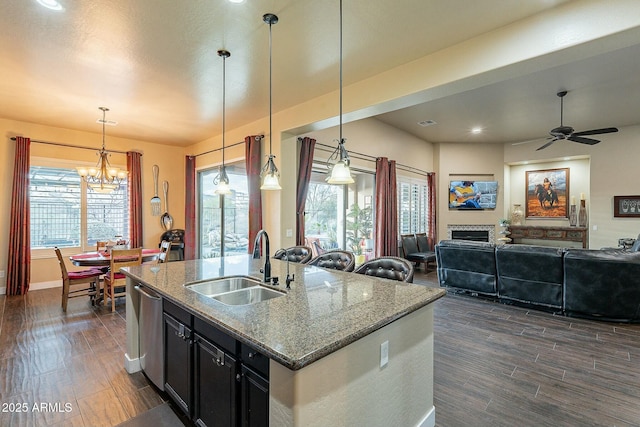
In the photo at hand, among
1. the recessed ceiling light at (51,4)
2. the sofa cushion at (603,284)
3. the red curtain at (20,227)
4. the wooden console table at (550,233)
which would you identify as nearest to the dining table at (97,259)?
the red curtain at (20,227)

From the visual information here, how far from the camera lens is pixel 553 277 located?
4270 millimetres

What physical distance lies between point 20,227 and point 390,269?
6494 millimetres

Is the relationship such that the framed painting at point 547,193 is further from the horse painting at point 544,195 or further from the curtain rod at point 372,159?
the curtain rod at point 372,159

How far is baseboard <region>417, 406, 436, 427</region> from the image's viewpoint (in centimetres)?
199

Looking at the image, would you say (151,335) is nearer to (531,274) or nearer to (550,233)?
(531,274)

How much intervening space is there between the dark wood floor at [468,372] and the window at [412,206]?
3.90m

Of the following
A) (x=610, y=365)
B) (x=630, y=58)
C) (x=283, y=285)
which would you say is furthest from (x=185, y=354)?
(x=630, y=58)

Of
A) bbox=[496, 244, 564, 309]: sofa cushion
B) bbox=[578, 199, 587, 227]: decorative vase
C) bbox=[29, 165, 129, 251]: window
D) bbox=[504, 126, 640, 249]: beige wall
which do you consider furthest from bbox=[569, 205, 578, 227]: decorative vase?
bbox=[29, 165, 129, 251]: window

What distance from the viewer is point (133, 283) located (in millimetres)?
2746

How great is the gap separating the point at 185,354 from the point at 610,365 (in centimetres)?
382

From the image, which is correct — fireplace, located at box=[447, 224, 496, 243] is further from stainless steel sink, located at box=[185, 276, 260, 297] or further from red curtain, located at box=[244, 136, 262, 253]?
stainless steel sink, located at box=[185, 276, 260, 297]

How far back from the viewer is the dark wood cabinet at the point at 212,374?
1490 millimetres

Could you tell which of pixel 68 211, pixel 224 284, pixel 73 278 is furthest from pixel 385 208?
pixel 68 211

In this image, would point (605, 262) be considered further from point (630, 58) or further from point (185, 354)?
point (185, 354)
